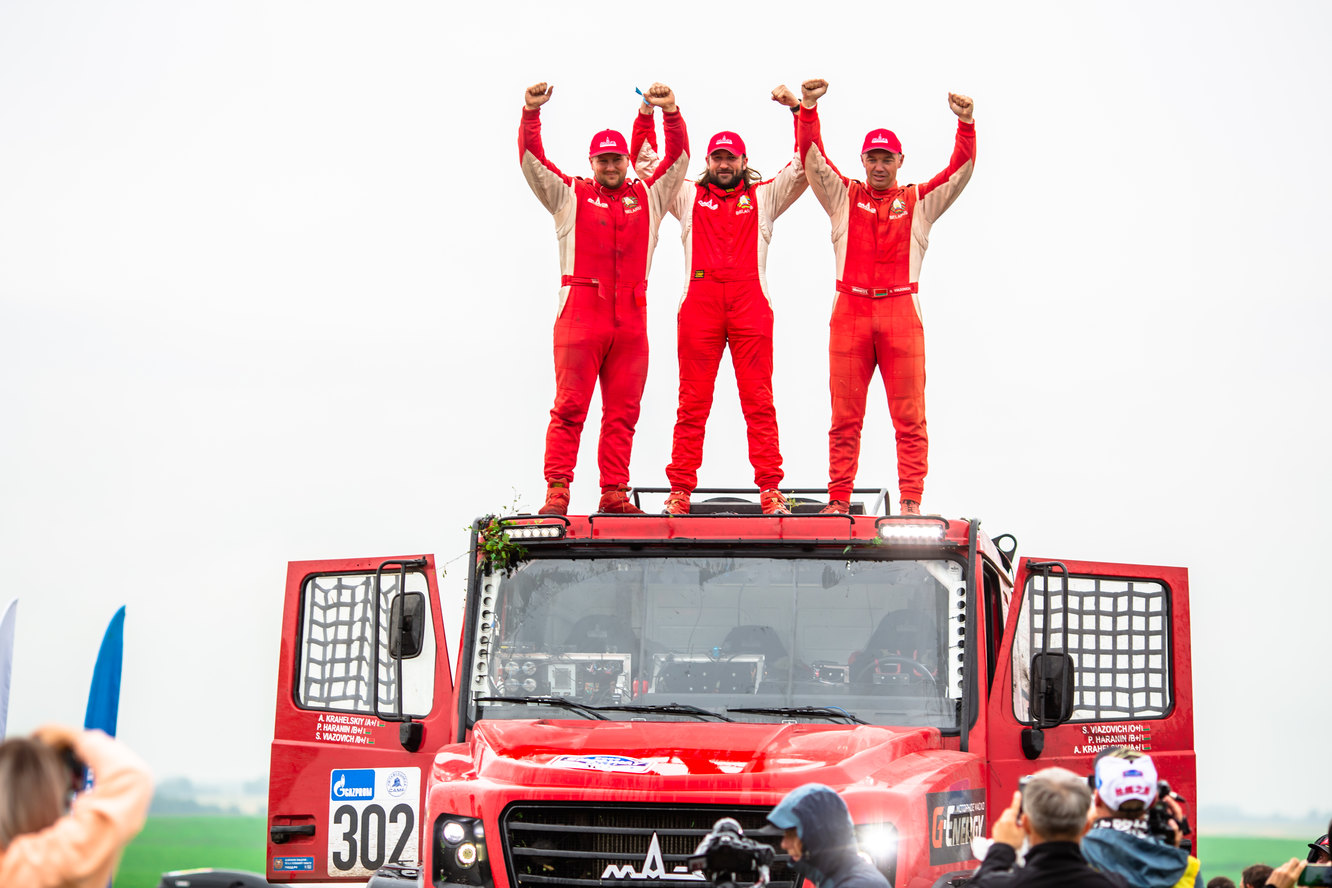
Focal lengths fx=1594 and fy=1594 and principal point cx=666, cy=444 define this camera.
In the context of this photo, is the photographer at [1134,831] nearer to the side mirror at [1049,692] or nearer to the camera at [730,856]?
the camera at [730,856]

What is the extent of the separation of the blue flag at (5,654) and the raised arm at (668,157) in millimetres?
4587

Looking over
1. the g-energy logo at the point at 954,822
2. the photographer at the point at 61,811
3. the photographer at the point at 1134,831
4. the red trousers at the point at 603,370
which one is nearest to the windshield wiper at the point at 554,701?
the g-energy logo at the point at 954,822

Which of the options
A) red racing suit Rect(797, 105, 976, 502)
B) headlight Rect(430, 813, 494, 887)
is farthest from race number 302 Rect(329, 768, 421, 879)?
red racing suit Rect(797, 105, 976, 502)

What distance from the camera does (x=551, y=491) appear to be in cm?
931

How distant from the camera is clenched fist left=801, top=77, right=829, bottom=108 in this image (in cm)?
976

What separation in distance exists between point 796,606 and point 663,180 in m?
3.46

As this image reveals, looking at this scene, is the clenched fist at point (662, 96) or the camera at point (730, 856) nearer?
the camera at point (730, 856)

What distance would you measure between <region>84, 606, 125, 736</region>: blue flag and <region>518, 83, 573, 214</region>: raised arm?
3586mm

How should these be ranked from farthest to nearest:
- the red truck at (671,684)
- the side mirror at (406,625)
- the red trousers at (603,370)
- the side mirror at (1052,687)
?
1. the red trousers at (603,370)
2. the side mirror at (406,625)
3. the side mirror at (1052,687)
4. the red truck at (671,684)

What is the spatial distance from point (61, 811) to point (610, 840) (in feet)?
9.35

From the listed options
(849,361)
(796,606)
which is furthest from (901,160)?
(796,606)

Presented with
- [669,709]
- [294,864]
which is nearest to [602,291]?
[669,709]

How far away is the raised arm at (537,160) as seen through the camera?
9.53 meters

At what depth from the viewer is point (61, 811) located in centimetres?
408
